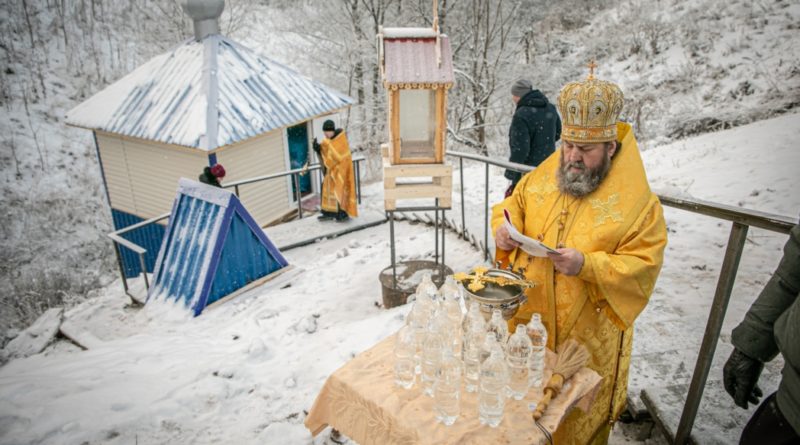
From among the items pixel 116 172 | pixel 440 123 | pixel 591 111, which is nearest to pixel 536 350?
pixel 591 111

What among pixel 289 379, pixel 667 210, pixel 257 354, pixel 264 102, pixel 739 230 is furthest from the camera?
pixel 264 102

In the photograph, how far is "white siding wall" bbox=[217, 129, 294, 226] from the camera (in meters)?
10.6

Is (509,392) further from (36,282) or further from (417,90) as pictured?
(36,282)

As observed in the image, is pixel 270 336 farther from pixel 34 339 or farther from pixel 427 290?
pixel 34 339

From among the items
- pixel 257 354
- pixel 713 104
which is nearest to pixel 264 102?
pixel 257 354

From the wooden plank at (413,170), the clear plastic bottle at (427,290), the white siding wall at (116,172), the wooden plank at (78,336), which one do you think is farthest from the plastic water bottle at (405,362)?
the white siding wall at (116,172)

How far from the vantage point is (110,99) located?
1155cm

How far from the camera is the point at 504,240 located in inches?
104

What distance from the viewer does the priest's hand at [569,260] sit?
226 cm

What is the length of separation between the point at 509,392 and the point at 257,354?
299cm

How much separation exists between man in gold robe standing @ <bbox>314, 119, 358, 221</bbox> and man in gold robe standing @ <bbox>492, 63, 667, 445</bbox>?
6.24 m

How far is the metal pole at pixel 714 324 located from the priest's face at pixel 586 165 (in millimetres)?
639

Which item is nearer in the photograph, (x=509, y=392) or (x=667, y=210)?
(x=509, y=392)

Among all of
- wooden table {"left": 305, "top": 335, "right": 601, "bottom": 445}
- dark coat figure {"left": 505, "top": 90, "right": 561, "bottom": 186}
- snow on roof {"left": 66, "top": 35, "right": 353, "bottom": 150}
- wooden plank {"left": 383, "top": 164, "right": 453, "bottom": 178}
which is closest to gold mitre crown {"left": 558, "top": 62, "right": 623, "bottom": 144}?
wooden table {"left": 305, "top": 335, "right": 601, "bottom": 445}
